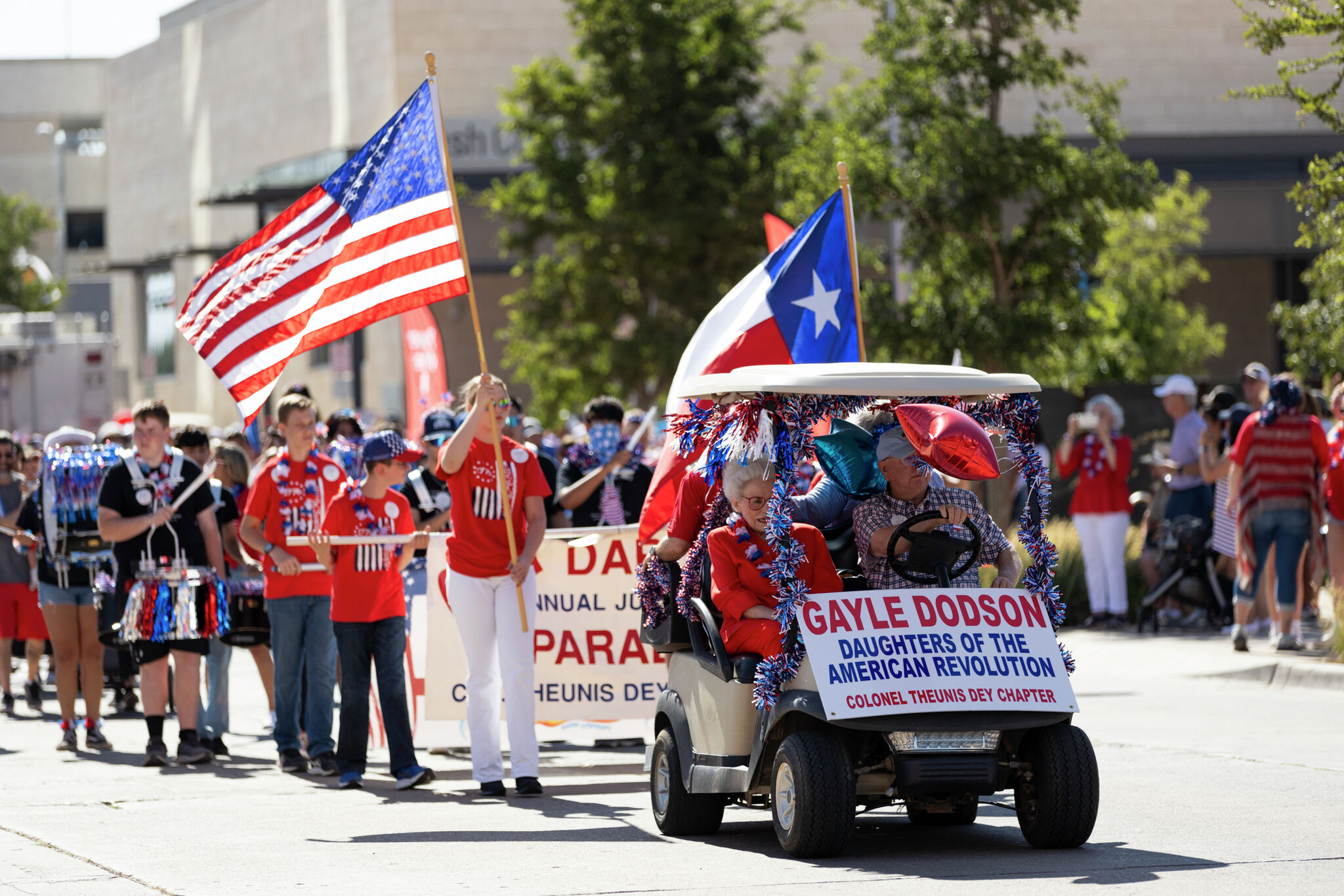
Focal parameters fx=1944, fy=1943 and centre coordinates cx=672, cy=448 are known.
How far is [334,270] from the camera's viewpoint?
1038cm

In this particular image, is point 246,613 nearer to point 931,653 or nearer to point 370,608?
point 370,608

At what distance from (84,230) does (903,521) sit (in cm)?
7664

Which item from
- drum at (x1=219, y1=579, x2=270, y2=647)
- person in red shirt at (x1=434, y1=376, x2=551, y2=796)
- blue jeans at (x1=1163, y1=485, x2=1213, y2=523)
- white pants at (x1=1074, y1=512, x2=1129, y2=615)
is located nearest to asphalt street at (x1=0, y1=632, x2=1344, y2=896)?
person in red shirt at (x1=434, y1=376, x2=551, y2=796)

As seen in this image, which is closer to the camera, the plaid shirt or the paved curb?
the plaid shirt

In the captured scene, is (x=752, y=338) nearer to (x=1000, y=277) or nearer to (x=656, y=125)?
(x=1000, y=277)

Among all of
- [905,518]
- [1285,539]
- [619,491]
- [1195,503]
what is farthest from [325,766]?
[1195,503]

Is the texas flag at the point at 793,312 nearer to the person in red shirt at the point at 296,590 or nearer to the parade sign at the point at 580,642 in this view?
the parade sign at the point at 580,642

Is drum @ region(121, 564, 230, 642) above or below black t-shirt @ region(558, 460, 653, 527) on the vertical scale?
below

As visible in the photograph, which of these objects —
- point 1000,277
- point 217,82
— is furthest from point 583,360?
point 217,82

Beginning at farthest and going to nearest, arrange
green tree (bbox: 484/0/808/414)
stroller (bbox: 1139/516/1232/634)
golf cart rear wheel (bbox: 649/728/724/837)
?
green tree (bbox: 484/0/808/414)
stroller (bbox: 1139/516/1232/634)
golf cart rear wheel (bbox: 649/728/724/837)

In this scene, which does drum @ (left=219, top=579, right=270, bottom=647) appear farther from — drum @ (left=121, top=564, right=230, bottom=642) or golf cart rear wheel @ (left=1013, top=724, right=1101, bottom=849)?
golf cart rear wheel @ (left=1013, top=724, right=1101, bottom=849)

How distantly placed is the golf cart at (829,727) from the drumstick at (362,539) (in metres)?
2.26

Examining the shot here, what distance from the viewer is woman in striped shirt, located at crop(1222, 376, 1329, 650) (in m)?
15.4

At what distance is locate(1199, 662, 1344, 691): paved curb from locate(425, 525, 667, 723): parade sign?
5.34m
